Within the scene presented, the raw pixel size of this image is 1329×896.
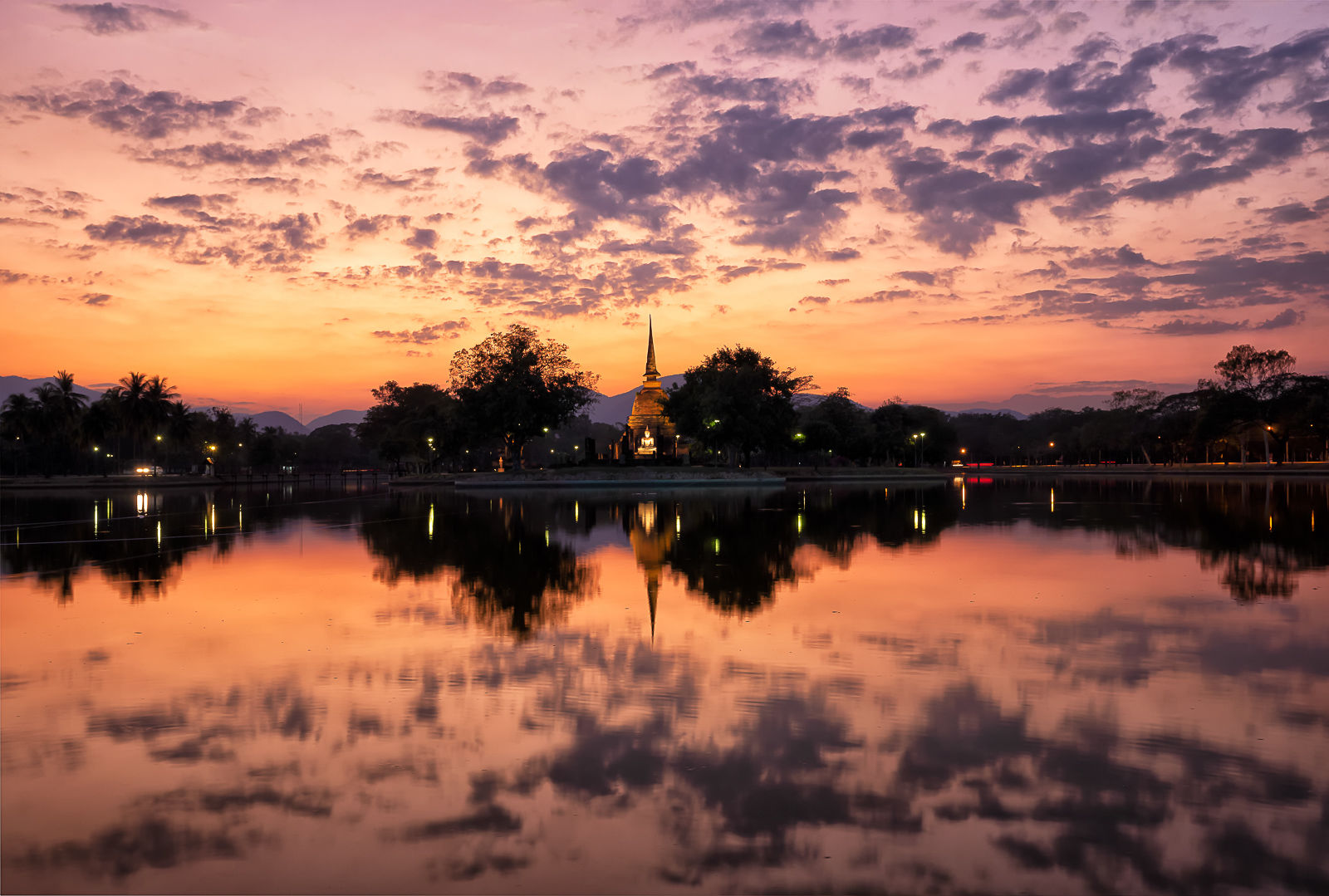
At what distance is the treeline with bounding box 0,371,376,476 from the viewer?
9481cm

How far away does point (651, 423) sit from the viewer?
109625mm

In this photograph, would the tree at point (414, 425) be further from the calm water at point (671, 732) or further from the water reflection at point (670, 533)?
the calm water at point (671, 732)

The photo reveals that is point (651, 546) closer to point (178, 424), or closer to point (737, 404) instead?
point (737, 404)

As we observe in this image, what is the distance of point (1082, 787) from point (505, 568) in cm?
1248

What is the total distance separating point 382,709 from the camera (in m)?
7.22

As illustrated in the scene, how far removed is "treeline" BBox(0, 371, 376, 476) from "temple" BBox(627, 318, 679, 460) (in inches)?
1944

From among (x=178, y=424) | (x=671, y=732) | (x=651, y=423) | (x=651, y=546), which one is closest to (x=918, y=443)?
(x=651, y=423)

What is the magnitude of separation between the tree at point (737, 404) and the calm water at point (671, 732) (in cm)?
5858

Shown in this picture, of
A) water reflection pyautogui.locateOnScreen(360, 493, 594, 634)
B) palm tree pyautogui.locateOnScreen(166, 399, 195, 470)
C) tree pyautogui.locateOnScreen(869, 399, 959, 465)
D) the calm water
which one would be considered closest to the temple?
tree pyautogui.locateOnScreen(869, 399, 959, 465)

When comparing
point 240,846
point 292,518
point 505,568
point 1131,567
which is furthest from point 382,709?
point 292,518

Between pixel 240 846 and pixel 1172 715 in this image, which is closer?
pixel 240 846

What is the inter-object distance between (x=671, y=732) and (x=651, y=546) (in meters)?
14.2

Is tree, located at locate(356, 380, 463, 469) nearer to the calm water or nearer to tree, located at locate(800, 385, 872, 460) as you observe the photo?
tree, located at locate(800, 385, 872, 460)

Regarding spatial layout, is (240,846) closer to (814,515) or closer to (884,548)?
(884,548)
